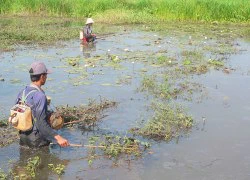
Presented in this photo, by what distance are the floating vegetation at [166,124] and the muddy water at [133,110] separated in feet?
0.67

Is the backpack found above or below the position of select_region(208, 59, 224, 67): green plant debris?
above

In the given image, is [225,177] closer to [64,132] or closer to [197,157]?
[197,157]

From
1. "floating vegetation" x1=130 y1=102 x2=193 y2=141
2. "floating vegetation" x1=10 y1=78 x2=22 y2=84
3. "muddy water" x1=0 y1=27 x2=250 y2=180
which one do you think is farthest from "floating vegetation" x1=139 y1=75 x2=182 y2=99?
"floating vegetation" x1=10 y1=78 x2=22 y2=84

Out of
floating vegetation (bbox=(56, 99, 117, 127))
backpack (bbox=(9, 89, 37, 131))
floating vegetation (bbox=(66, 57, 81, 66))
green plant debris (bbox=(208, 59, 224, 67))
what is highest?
backpack (bbox=(9, 89, 37, 131))

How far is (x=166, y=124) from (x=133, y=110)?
1.10 m

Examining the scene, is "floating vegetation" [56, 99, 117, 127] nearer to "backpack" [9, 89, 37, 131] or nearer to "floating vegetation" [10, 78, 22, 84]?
"backpack" [9, 89, 37, 131]

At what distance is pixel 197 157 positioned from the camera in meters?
6.04

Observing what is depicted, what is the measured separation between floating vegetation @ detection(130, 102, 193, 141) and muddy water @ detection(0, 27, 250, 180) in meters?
0.21

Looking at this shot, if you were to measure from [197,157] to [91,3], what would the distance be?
19405 millimetres

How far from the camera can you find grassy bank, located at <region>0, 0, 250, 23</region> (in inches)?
878

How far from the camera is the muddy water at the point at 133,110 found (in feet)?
18.3

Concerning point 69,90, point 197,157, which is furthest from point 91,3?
point 197,157

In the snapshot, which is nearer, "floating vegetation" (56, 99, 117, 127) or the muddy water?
the muddy water

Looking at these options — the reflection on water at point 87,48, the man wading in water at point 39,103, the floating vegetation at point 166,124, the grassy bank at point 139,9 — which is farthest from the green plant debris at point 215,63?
the grassy bank at point 139,9
